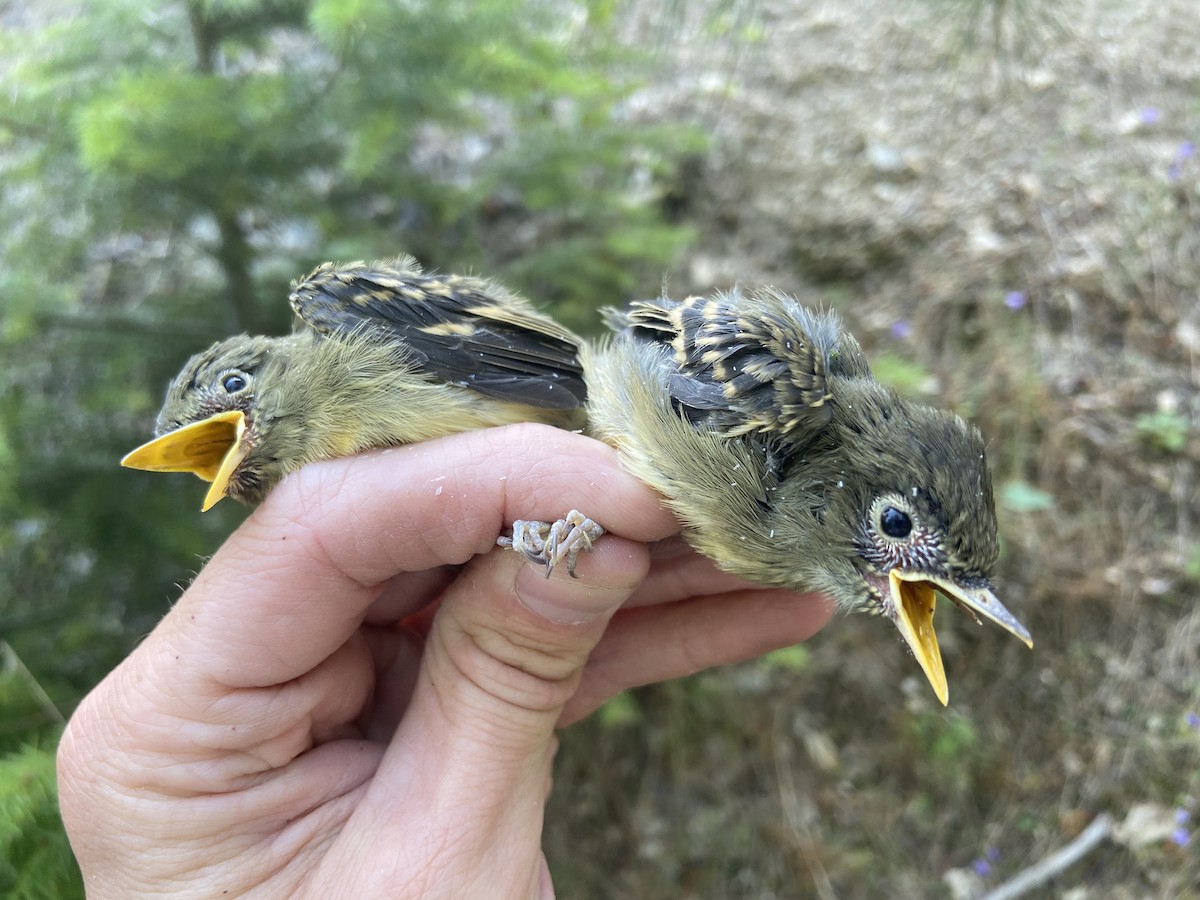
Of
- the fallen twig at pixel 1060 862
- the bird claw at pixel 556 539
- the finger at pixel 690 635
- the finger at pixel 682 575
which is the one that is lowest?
the fallen twig at pixel 1060 862

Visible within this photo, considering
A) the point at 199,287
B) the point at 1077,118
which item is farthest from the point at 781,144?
the point at 199,287

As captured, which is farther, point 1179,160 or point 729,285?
point 729,285

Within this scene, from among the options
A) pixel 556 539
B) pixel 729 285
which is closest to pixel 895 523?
pixel 556 539

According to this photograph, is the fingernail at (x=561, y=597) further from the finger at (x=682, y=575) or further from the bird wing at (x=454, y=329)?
the bird wing at (x=454, y=329)

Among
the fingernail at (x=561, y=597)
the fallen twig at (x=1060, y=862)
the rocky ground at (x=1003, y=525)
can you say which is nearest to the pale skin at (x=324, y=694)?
the fingernail at (x=561, y=597)

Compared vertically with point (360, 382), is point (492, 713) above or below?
below

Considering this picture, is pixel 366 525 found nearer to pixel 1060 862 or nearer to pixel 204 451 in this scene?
pixel 204 451

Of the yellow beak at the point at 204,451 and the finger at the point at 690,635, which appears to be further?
the finger at the point at 690,635
